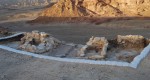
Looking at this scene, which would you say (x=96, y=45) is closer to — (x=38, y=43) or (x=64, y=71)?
(x=38, y=43)

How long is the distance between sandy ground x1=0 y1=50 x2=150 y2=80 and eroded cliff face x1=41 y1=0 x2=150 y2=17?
53.4 ft

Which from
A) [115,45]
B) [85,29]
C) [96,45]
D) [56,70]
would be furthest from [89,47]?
[85,29]

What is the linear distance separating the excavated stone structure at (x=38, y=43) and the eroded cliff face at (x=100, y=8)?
44.8ft

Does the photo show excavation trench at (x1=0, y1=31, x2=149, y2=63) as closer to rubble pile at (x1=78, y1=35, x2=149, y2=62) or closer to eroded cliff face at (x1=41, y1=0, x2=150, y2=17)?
rubble pile at (x1=78, y1=35, x2=149, y2=62)

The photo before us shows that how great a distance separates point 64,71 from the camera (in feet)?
32.9

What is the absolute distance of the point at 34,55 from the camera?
473 inches

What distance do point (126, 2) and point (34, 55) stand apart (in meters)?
17.0

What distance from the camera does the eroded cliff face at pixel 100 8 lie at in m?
26.7

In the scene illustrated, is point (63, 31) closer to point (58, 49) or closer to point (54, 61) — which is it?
point (58, 49)

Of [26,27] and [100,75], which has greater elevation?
[100,75]

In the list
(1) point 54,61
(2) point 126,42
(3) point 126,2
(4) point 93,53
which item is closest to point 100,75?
(1) point 54,61

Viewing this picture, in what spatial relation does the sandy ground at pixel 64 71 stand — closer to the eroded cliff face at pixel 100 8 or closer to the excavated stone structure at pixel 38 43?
the excavated stone structure at pixel 38 43

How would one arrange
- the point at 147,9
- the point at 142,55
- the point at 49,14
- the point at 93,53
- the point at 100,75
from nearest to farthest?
1. the point at 100,75
2. the point at 142,55
3. the point at 93,53
4. the point at 147,9
5. the point at 49,14

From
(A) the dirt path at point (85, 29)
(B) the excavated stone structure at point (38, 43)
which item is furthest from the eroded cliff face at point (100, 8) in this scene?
(B) the excavated stone structure at point (38, 43)
